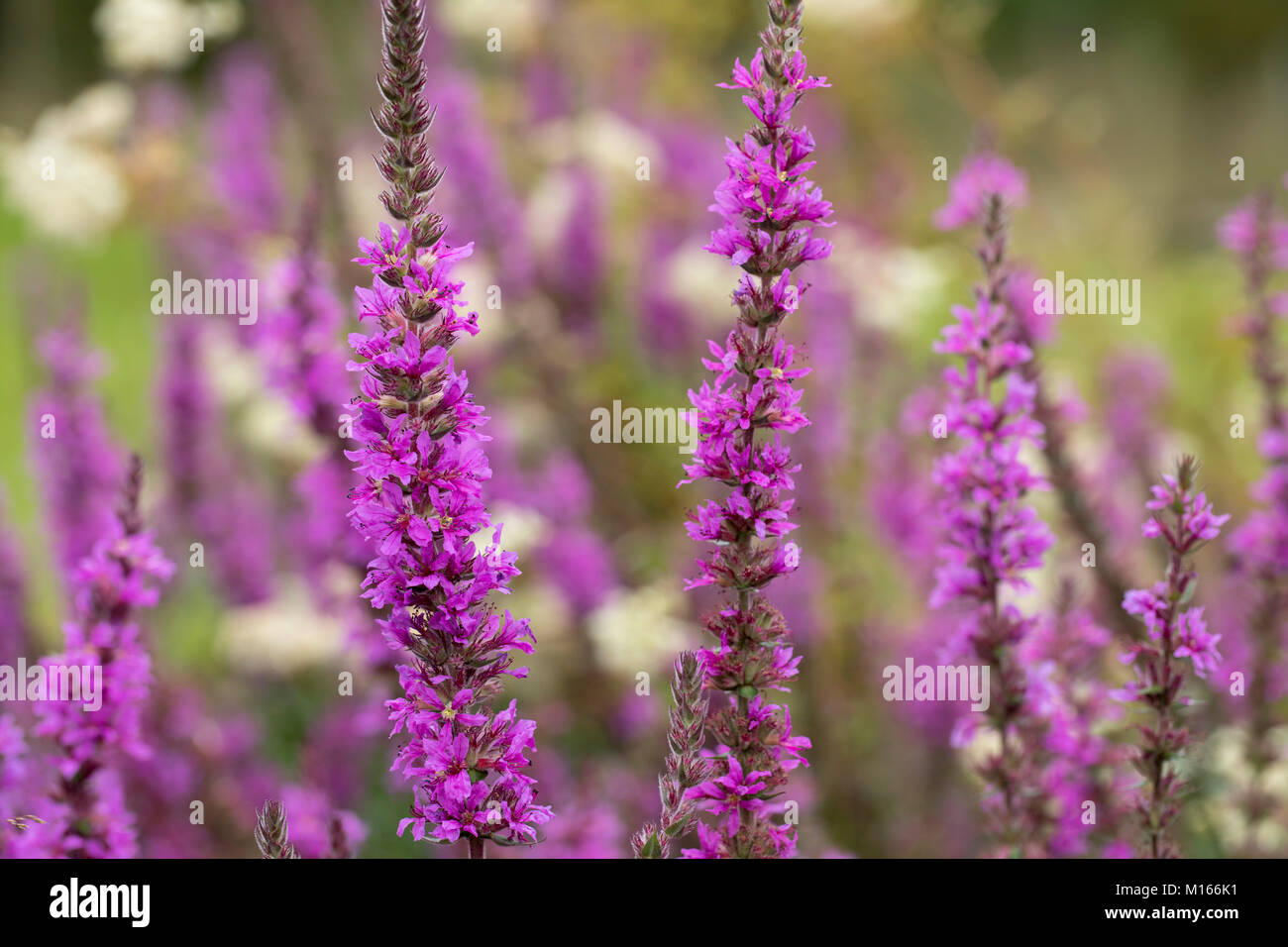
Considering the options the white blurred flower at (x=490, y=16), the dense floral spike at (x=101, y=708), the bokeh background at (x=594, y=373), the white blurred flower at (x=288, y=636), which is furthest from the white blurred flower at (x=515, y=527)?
the white blurred flower at (x=490, y=16)

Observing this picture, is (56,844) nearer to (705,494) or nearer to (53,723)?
(53,723)

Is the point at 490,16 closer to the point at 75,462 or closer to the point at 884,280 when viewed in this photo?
the point at 884,280

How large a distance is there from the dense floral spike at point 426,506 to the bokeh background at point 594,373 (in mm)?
873

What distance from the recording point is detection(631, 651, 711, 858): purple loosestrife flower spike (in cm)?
188

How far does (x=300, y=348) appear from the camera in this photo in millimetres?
3266

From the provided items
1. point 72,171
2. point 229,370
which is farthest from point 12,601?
point 72,171

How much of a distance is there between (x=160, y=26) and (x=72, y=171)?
62cm

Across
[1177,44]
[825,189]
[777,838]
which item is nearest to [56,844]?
[777,838]

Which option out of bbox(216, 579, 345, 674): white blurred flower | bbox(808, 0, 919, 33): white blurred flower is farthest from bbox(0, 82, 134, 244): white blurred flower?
bbox(808, 0, 919, 33): white blurred flower

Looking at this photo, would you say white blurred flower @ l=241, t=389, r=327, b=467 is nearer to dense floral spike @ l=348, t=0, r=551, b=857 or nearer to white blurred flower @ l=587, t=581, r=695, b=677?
white blurred flower @ l=587, t=581, r=695, b=677

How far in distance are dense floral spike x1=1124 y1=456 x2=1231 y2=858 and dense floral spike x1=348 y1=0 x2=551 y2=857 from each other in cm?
114

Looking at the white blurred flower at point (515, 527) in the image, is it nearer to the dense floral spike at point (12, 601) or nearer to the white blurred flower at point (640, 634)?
the white blurred flower at point (640, 634)

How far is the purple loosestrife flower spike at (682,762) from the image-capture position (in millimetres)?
1882

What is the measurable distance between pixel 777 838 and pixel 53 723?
140cm
